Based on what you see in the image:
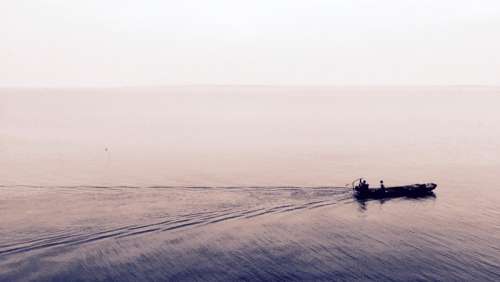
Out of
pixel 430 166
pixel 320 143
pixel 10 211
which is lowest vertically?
pixel 10 211

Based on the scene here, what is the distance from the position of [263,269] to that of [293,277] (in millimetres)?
2758

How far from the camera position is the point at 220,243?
4450 centimetres

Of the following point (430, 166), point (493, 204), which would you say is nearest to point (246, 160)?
point (430, 166)

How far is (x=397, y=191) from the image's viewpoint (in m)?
61.1

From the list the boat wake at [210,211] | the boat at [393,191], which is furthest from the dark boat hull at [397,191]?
the boat wake at [210,211]

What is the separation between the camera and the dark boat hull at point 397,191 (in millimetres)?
59469

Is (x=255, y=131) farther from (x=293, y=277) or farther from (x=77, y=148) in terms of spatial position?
(x=293, y=277)

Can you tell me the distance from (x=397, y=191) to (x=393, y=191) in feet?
1.95

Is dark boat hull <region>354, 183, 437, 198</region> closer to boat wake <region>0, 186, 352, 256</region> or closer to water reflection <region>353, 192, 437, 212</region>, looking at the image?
water reflection <region>353, 192, 437, 212</region>

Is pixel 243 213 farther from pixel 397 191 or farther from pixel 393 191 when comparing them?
pixel 397 191

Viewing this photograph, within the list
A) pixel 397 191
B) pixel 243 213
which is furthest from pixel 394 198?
pixel 243 213

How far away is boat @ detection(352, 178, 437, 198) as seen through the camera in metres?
59.4

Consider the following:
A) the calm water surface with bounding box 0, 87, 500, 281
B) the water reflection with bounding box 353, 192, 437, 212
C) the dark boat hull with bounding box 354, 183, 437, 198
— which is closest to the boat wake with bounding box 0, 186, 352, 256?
the calm water surface with bounding box 0, 87, 500, 281

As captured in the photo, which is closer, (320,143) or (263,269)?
(263,269)
